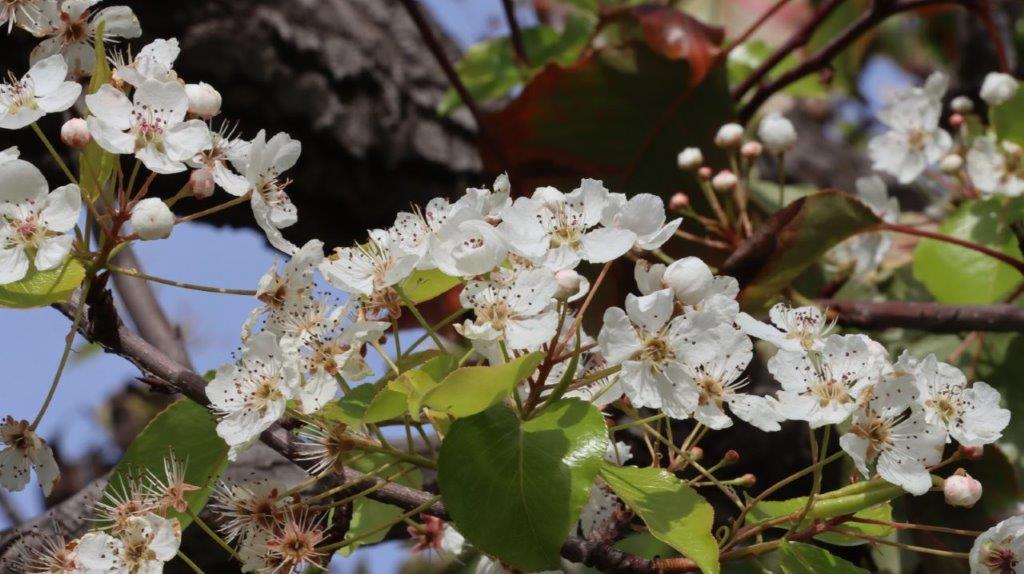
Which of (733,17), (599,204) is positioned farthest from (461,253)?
(733,17)

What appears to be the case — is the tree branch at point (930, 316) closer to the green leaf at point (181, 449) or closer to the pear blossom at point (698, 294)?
the pear blossom at point (698, 294)

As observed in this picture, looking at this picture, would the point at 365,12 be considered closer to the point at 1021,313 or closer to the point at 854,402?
the point at 1021,313

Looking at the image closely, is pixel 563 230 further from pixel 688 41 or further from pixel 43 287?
pixel 688 41

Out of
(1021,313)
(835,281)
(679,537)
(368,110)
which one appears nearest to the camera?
(679,537)

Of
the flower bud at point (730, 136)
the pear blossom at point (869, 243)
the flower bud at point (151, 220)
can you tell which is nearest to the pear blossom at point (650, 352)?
Answer: the flower bud at point (151, 220)

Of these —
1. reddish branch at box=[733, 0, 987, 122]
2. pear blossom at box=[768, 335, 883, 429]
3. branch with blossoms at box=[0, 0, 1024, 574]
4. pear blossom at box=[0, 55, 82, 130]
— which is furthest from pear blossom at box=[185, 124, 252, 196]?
reddish branch at box=[733, 0, 987, 122]

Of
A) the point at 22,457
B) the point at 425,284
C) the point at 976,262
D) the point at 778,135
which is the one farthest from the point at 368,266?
the point at 976,262
